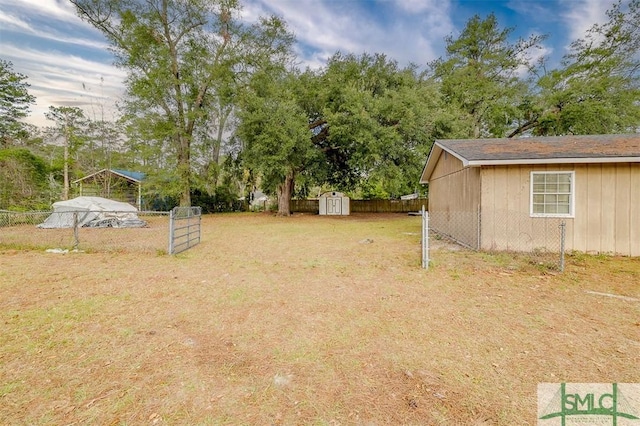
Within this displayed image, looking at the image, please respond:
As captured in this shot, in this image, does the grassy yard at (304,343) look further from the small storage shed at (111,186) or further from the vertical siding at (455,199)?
the small storage shed at (111,186)

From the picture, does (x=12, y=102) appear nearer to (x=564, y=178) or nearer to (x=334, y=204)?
(x=334, y=204)

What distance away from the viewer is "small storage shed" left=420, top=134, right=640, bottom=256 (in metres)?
→ 6.93

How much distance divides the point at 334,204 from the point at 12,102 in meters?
24.2

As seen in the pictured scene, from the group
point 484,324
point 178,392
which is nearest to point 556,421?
point 484,324

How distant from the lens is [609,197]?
6.98m

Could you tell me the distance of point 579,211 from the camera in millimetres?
7145

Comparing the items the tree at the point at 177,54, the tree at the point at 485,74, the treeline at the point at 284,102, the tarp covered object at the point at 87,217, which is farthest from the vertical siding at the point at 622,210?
the tree at the point at 177,54

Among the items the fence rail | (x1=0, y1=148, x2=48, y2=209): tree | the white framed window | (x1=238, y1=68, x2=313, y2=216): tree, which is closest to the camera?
the white framed window

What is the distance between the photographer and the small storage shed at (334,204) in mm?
23094

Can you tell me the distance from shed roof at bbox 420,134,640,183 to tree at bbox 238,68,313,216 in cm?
907

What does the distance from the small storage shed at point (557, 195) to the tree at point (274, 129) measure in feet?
32.7

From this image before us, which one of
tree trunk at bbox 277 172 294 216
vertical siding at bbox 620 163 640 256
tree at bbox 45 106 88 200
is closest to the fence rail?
tree at bbox 45 106 88 200

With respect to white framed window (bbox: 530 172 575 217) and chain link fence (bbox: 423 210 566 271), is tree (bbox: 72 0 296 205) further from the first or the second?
white framed window (bbox: 530 172 575 217)

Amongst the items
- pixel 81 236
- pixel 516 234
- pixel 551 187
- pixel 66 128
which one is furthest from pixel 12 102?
pixel 551 187
